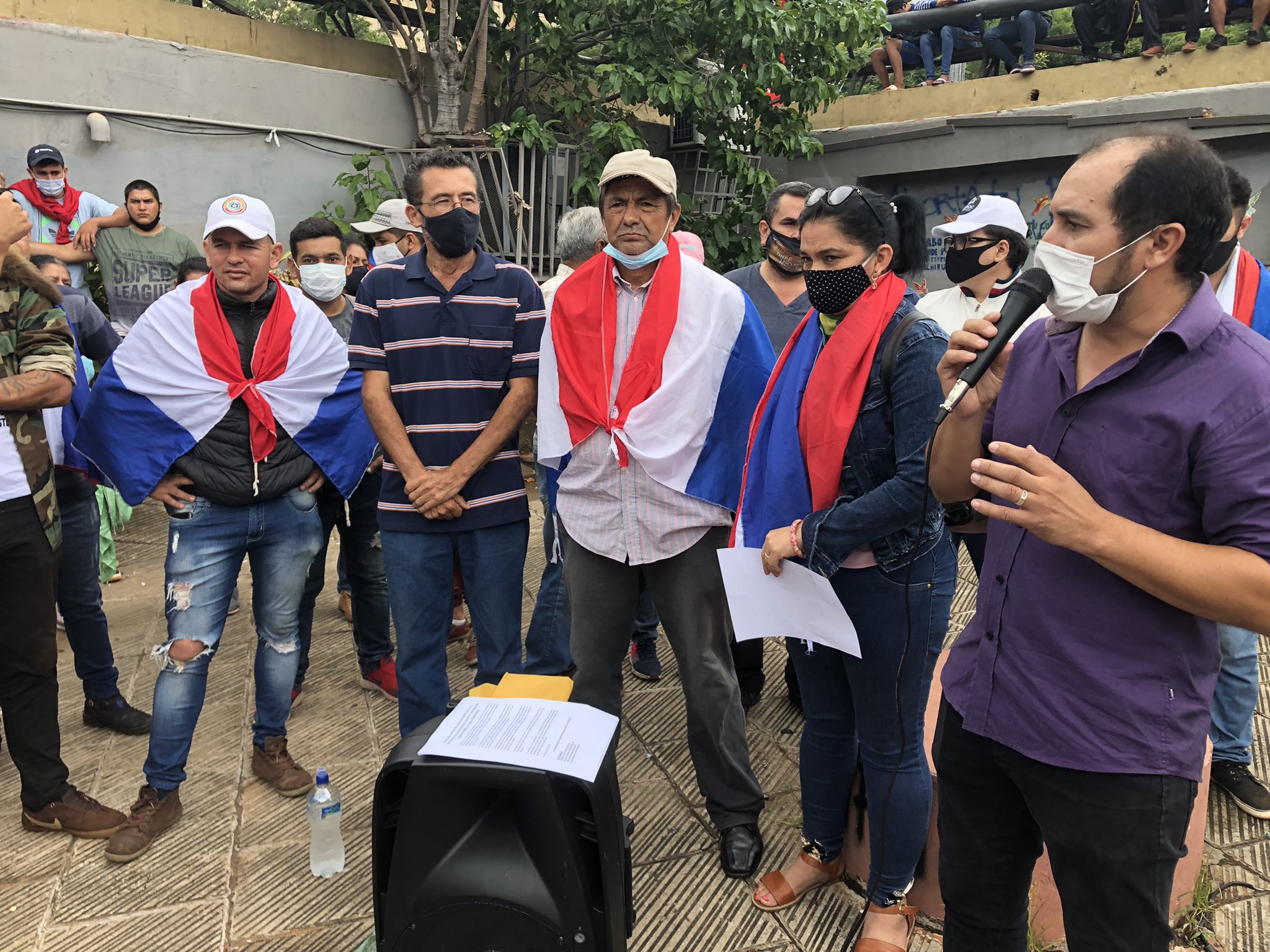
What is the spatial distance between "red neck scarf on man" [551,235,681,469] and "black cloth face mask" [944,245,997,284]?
1.47 meters

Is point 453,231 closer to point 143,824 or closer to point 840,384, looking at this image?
point 840,384

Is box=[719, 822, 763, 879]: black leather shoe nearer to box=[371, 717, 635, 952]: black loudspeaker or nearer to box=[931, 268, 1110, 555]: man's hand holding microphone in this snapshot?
box=[371, 717, 635, 952]: black loudspeaker

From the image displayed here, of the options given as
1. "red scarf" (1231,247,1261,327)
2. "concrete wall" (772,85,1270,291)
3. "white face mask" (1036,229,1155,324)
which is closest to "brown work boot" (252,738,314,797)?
"white face mask" (1036,229,1155,324)

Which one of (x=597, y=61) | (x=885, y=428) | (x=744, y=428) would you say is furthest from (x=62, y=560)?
(x=597, y=61)

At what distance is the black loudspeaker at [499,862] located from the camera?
167 centimetres

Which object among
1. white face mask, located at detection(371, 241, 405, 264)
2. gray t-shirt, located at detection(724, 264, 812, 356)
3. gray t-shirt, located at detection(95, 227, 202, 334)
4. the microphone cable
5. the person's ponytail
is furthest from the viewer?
gray t-shirt, located at detection(95, 227, 202, 334)

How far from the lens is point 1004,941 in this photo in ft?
6.03

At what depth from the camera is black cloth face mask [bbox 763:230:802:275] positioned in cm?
366

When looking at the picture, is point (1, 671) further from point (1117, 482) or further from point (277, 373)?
point (1117, 482)

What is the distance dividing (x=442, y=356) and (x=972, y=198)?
7.47 meters

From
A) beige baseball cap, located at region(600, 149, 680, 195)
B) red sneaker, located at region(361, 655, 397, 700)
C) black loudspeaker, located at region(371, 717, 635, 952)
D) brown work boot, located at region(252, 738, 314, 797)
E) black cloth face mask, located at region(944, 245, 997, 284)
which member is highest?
beige baseball cap, located at region(600, 149, 680, 195)

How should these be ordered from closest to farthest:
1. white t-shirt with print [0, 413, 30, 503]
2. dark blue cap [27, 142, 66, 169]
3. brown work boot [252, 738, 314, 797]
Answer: white t-shirt with print [0, 413, 30, 503]
brown work boot [252, 738, 314, 797]
dark blue cap [27, 142, 66, 169]

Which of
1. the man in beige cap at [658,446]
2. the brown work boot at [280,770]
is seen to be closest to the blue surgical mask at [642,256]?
the man in beige cap at [658,446]

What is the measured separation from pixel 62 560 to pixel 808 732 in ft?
9.79
